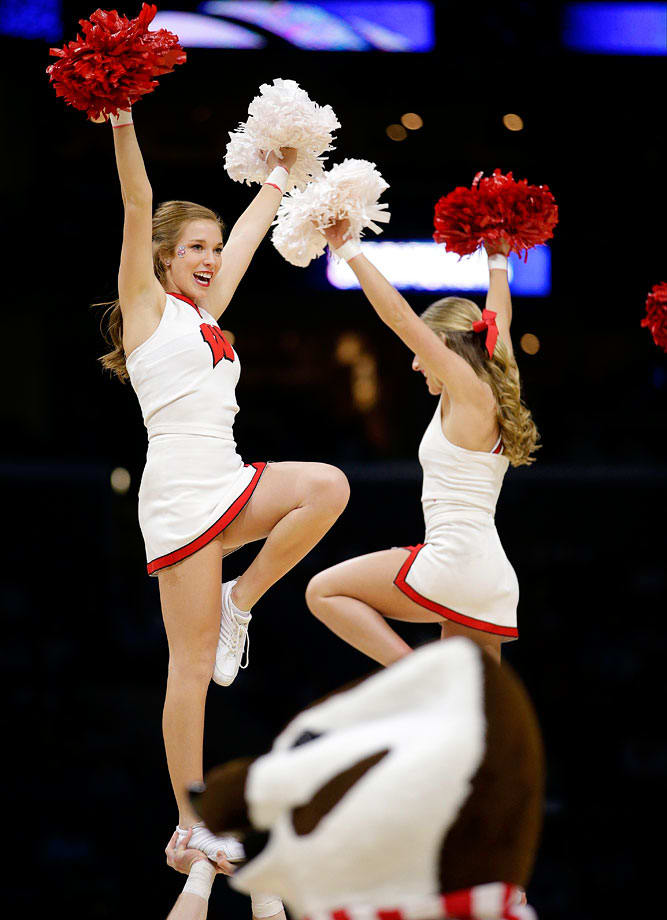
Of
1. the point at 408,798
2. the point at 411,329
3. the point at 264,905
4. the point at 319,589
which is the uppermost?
the point at 411,329

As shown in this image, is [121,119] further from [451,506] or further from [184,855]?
[184,855]

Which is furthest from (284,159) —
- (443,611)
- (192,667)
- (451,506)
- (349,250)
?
(192,667)

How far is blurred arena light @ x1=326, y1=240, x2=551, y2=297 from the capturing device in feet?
21.9

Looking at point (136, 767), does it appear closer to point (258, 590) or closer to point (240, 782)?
point (258, 590)

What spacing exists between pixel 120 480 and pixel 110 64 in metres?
3.67

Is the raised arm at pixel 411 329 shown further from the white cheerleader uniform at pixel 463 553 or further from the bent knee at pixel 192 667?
the bent knee at pixel 192 667

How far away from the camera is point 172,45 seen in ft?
10.4

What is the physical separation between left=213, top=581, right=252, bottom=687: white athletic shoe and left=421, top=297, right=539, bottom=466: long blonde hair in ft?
3.08

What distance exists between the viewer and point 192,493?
3.23 metres

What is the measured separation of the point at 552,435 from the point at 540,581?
84cm

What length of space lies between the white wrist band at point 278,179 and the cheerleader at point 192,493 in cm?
46

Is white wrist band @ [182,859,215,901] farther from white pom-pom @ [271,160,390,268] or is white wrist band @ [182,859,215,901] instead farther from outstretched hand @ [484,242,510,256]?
outstretched hand @ [484,242,510,256]

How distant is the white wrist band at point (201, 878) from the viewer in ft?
9.91

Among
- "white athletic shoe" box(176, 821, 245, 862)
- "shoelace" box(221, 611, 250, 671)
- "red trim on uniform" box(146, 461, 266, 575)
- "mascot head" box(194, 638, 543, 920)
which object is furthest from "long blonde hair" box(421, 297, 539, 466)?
"mascot head" box(194, 638, 543, 920)
